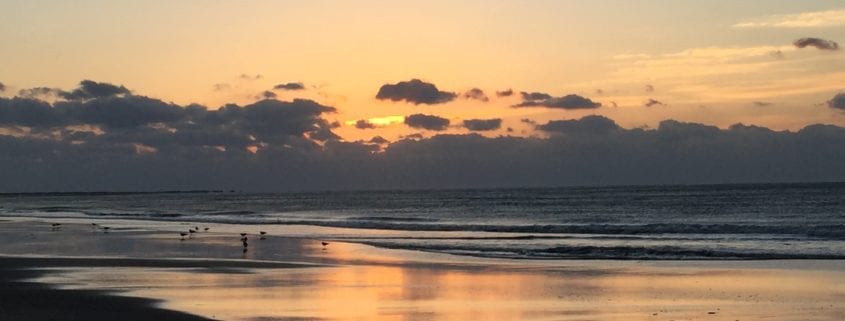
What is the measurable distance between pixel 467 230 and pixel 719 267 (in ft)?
96.9

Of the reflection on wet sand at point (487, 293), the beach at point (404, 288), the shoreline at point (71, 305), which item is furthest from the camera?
the beach at point (404, 288)

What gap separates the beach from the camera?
1755 cm

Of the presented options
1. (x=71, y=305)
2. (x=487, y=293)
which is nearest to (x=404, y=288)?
(x=487, y=293)

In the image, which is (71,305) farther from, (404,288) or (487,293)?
(487,293)

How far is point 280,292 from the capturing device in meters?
20.9

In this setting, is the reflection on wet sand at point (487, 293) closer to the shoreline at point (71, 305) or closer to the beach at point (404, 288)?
the beach at point (404, 288)

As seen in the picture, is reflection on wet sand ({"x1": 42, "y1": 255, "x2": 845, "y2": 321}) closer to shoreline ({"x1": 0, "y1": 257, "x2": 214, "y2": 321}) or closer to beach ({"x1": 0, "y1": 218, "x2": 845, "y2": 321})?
beach ({"x1": 0, "y1": 218, "x2": 845, "y2": 321})

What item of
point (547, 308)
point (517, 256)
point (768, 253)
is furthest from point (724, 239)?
point (547, 308)

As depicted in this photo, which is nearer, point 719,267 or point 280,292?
point 280,292

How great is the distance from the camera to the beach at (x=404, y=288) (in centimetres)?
1755

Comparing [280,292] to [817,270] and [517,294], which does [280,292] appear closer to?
[517,294]

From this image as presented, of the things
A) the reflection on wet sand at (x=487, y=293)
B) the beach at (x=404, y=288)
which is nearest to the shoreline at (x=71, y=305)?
the beach at (x=404, y=288)

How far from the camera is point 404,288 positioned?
21.7 meters

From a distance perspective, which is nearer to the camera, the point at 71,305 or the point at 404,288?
the point at 71,305
